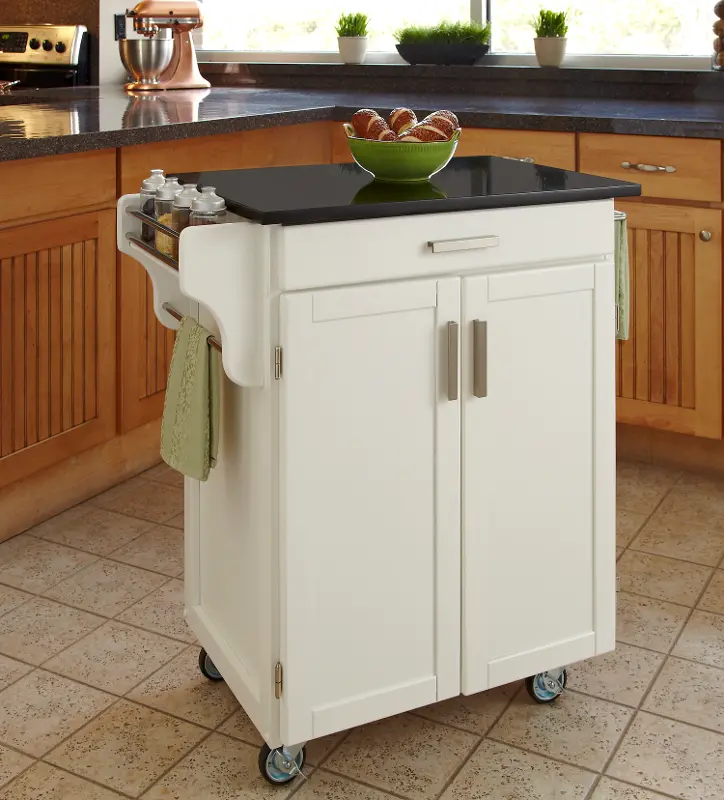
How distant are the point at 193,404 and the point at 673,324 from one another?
5.81 ft

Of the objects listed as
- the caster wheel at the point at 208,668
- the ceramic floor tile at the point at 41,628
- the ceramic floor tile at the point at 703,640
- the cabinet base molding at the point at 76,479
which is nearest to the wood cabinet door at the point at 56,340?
the cabinet base molding at the point at 76,479

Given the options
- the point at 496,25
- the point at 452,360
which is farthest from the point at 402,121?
the point at 496,25

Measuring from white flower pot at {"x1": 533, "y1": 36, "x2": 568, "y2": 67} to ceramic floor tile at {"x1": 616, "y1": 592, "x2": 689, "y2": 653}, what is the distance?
2.09 m

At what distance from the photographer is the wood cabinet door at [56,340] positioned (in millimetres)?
2727

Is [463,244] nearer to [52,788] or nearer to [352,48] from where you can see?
[52,788]

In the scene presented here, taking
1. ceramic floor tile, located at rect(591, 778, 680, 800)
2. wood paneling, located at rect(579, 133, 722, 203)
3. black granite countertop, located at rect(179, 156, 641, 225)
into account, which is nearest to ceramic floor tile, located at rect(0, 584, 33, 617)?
black granite countertop, located at rect(179, 156, 641, 225)

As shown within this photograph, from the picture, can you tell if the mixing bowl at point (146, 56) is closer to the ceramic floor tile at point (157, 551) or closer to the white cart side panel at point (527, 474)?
the ceramic floor tile at point (157, 551)

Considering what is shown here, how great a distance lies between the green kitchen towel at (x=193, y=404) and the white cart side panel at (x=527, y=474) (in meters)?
0.40

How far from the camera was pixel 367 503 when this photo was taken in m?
1.81

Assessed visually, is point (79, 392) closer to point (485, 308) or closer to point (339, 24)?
point (485, 308)

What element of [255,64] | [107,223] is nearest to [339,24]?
[255,64]

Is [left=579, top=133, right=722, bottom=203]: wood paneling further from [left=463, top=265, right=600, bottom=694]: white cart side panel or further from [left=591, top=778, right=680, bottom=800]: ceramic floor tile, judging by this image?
[left=591, top=778, right=680, bottom=800]: ceramic floor tile

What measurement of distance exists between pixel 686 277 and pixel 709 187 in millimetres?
253

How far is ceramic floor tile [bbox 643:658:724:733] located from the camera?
205 centimetres
